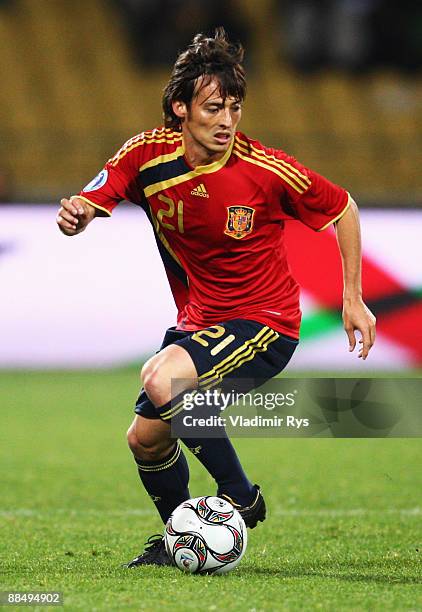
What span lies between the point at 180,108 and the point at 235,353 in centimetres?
102

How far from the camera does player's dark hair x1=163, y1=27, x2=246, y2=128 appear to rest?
14.8ft

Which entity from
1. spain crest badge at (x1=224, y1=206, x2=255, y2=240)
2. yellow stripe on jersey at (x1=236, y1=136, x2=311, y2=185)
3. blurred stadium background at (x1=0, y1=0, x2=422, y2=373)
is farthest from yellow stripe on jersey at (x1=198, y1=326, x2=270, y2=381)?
blurred stadium background at (x1=0, y1=0, x2=422, y2=373)

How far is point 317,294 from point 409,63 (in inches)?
359

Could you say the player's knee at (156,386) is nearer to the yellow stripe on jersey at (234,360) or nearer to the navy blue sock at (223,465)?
the yellow stripe on jersey at (234,360)

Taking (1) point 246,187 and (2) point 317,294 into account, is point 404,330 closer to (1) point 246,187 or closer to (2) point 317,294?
(2) point 317,294

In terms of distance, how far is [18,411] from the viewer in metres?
9.68

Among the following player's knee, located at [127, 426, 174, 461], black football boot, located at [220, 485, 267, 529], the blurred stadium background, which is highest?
player's knee, located at [127, 426, 174, 461]

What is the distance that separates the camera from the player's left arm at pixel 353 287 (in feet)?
14.6

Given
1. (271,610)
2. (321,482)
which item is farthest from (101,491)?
(271,610)

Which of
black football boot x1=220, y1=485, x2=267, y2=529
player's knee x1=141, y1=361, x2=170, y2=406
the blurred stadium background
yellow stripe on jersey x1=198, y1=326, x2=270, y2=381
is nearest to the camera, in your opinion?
player's knee x1=141, y1=361, x2=170, y2=406

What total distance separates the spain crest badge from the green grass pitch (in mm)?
1356

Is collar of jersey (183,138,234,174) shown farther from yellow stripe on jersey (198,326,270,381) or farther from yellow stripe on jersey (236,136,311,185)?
yellow stripe on jersey (198,326,270,381)

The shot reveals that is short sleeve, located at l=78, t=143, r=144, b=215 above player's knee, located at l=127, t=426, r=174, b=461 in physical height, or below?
above

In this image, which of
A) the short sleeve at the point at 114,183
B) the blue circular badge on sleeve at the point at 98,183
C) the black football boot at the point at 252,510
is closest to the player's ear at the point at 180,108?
the short sleeve at the point at 114,183
